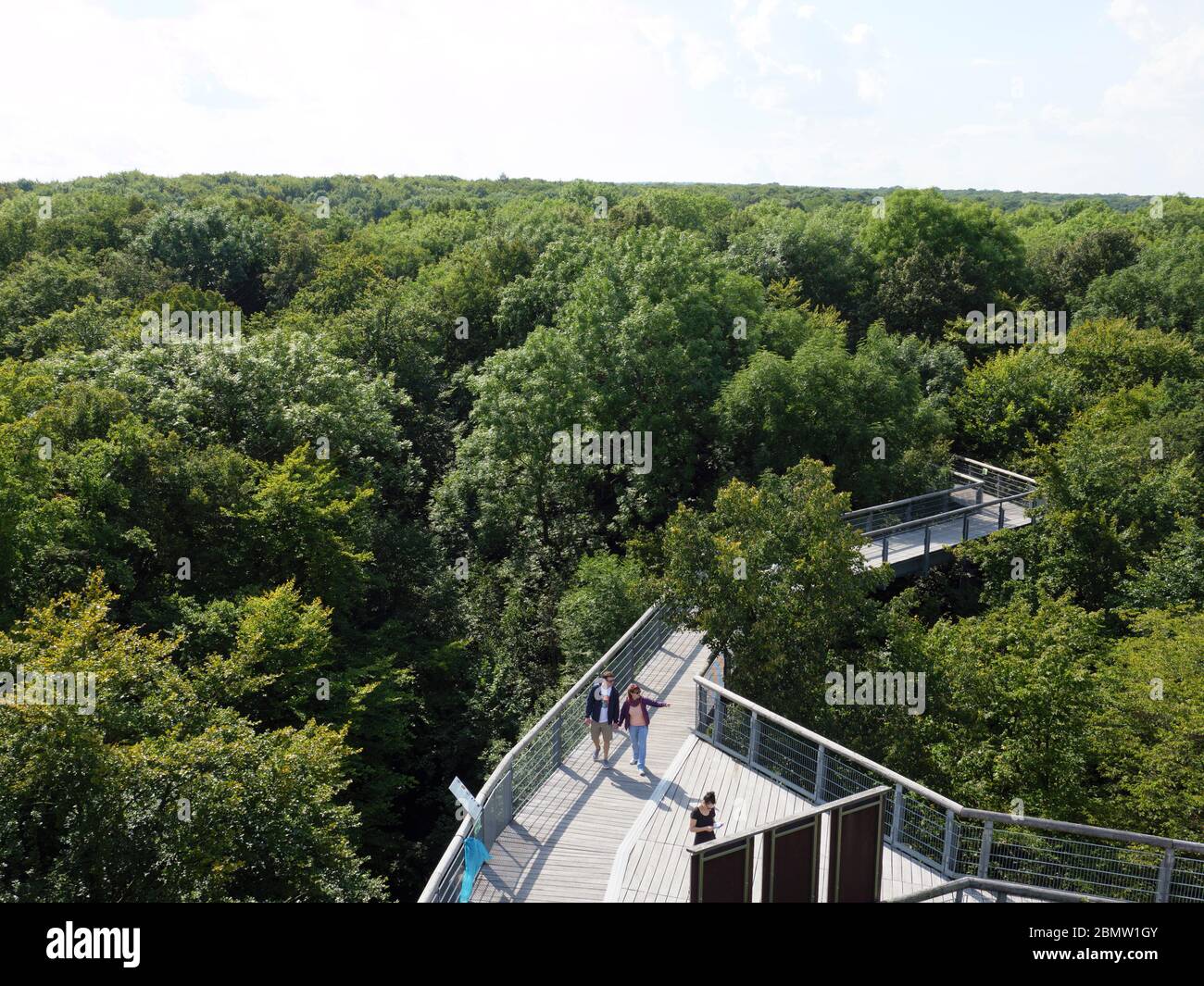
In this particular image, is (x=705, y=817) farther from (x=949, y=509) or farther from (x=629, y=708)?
(x=949, y=509)

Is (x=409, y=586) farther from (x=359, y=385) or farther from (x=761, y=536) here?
(x=761, y=536)

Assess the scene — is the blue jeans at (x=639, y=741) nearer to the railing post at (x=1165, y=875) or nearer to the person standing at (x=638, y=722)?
the person standing at (x=638, y=722)

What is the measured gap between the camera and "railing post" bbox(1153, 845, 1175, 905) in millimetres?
Result: 9781

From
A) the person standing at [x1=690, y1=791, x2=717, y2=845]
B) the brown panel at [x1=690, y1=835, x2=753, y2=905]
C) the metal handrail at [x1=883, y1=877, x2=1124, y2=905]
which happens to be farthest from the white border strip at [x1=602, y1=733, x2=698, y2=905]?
the metal handrail at [x1=883, y1=877, x2=1124, y2=905]

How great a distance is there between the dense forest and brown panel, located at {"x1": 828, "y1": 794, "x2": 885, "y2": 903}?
7.01 meters

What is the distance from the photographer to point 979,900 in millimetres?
10523

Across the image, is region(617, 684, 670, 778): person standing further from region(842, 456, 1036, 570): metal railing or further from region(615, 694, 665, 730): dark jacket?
region(842, 456, 1036, 570): metal railing

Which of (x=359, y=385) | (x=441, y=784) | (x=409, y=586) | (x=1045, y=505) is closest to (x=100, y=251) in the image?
(x=359, y=385)

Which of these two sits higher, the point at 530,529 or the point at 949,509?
the point at 949,509

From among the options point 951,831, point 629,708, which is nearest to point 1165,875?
point 951,831

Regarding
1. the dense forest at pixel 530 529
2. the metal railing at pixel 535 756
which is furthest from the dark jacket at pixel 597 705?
the dense forest at pixel 530 529

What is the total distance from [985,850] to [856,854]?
1.90 meters

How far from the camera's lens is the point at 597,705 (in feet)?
47.4
